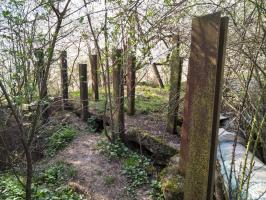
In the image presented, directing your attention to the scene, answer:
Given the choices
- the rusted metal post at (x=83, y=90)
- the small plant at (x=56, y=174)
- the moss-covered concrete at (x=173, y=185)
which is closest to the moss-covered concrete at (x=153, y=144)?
the moss-covered concrete at (x=173, y=185)

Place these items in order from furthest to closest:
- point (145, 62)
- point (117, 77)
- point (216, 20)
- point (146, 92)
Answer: point (146, 92) < point (117, 77) < point (145, 62) < point (216, 20)

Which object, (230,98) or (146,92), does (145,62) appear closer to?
(230,98)

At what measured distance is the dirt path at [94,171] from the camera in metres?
4.17

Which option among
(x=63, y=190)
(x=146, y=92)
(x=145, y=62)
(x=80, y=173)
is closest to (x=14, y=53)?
(x=145, y=62)

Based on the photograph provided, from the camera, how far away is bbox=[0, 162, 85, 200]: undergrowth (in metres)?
3.73

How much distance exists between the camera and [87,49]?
6.33m

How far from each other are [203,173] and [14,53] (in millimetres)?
2269

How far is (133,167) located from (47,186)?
1.34 m

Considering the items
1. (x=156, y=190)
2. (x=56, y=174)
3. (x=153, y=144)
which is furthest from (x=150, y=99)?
(x=156, y=190)

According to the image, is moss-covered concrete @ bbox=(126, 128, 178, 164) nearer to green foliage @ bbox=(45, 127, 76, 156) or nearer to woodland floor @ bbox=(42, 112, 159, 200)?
woodland floor @ bbox=(42, 112, 159, 200)

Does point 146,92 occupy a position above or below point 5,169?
above

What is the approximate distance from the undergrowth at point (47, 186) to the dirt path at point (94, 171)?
16 centimetres

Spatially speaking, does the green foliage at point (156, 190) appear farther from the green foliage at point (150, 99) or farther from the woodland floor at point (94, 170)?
the green foliage at point (150, 99)

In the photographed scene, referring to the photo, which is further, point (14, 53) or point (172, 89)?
point (172, 89)
